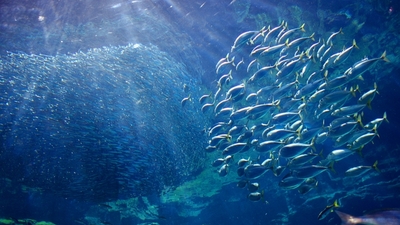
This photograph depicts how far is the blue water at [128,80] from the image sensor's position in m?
8.12

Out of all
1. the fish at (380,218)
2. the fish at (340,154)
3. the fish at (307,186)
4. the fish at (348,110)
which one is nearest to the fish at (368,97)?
the fish at (348,110)

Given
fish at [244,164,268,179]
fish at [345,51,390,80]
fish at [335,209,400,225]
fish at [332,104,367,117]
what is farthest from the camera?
fish at [244,164,268,179]

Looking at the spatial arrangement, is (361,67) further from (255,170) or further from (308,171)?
(255,170)

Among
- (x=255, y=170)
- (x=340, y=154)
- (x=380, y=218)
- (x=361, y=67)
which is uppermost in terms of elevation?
(x=361, y=67)

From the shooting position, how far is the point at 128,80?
30.6 ft

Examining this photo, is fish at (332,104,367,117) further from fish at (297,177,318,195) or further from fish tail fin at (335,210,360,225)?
fish at (297,177,318,195)

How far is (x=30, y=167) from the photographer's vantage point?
11.5m

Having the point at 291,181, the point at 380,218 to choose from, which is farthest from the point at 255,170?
the point at 380,218

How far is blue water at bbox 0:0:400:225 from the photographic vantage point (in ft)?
26.7

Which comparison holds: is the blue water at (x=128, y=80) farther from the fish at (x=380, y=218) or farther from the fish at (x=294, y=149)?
the fish at (x=380, y=218)

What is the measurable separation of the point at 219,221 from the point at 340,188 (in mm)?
11313

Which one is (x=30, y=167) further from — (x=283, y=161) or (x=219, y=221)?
(x=219, y=221)

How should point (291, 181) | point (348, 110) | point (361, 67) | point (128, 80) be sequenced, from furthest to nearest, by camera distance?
point (128, 80) → point (291, 181) → point (348, 110) → point (361, 67)

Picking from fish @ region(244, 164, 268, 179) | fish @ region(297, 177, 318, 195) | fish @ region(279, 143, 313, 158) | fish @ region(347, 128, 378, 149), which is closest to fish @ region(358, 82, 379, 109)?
fish @ region(347, 128, 378, 149)
